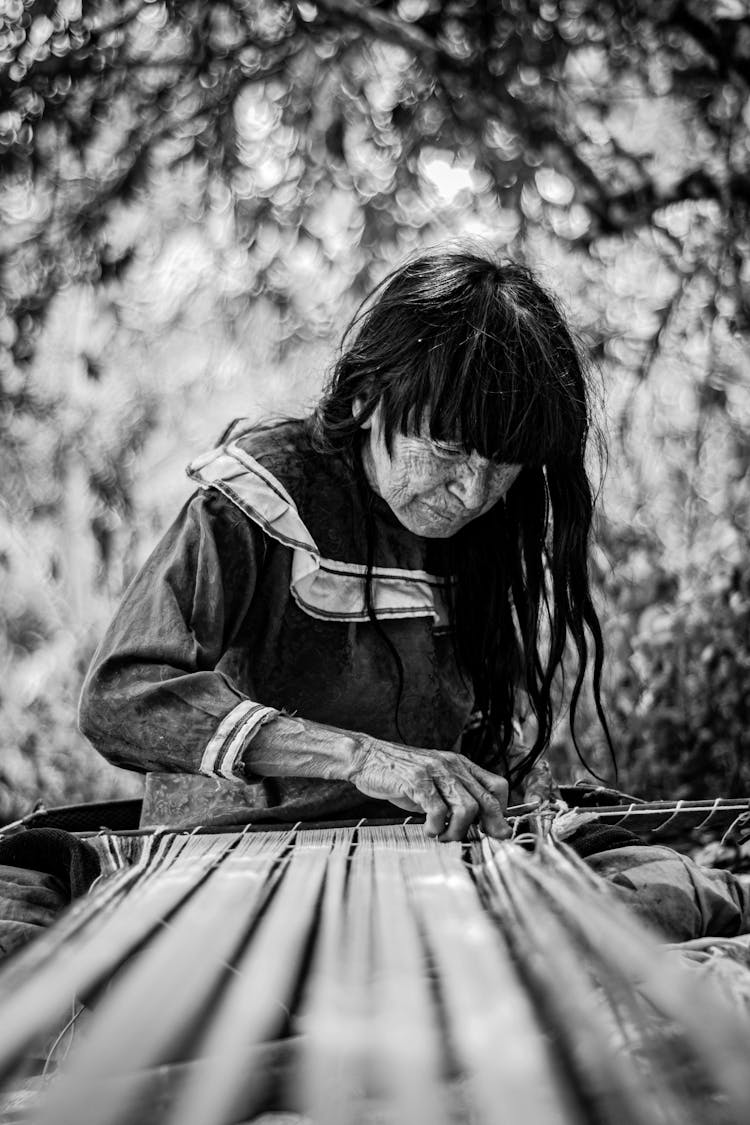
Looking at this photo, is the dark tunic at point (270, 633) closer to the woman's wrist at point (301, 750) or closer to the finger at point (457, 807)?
the woman's wrist at point (301, 750)

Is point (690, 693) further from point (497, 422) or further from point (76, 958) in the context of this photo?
point (76, 958)

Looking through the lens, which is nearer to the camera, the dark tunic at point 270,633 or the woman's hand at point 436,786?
the woman's hand at point 436,786

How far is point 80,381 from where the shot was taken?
14.5 ft

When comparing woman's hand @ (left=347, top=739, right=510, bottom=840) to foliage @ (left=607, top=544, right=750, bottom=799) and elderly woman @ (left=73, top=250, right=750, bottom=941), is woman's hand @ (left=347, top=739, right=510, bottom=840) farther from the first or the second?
foliage @ (left=607, top=544, right=750, bottom=799)

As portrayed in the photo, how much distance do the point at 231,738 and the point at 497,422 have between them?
1.85 ft

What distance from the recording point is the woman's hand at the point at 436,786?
4.73ft

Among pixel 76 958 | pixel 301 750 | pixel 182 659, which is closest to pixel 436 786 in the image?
pixel 301 750

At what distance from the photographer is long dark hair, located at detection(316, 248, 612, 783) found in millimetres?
1666

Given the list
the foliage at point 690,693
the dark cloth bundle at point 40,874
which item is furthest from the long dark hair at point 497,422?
the foliage at point 690,693

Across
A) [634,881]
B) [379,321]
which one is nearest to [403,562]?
[379,321]

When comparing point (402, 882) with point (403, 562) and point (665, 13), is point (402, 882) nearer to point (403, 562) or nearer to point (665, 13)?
point (403, 562)

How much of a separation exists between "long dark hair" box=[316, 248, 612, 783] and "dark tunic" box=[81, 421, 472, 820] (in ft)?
0.20

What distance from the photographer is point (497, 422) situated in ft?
5.45

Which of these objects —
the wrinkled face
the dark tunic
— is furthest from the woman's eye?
the dark tunic
